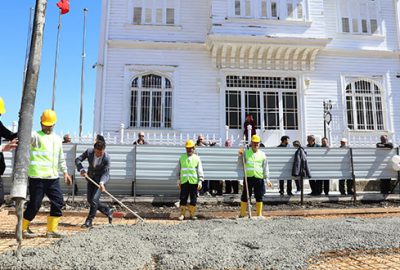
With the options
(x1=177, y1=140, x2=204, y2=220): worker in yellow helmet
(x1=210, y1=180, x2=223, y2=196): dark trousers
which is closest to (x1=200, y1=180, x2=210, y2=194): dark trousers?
Result: (x1=210, y1=180, x2=223, y2=196): dark trousers

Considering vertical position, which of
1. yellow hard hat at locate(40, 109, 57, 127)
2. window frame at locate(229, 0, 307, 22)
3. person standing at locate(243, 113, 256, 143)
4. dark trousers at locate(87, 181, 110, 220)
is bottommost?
dark trousers at locate(87, 181, 110, 220)

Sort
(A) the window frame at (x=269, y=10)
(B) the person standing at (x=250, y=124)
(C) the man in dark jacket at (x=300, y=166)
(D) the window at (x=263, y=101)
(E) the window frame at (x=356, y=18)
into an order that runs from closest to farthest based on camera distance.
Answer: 1. (C) the man in dark jacket at (x=300, y=166)
2. (B) the person standing at (x=250, y=124)
3. (A) the window frame at (x=269, y=10)
4. (D) the window at (x=263, y=101)
5. (E) the window frame at (x=356, y=18)

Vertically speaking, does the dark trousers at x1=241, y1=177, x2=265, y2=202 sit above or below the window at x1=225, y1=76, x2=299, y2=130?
below

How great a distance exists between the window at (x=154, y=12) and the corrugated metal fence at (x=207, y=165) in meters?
8.09

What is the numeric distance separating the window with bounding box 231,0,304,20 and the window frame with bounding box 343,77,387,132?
389cm

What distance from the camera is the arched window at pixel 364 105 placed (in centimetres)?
1606

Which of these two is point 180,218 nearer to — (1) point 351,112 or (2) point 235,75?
(2) point 235,75

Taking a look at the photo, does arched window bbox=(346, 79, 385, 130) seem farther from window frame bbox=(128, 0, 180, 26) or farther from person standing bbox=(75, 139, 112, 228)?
person standing bbox=(75, 139, 112, 228)

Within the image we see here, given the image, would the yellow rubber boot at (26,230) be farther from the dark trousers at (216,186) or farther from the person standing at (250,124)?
the person standing at (250,124)

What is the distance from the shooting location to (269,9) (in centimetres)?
1570

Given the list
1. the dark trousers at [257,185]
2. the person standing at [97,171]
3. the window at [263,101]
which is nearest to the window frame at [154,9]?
the window at [263,101]

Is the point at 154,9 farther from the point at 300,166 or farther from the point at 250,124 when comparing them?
the point at 300,166

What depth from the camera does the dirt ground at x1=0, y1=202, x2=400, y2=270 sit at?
159 inches

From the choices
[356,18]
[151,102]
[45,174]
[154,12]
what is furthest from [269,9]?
[45,174]
